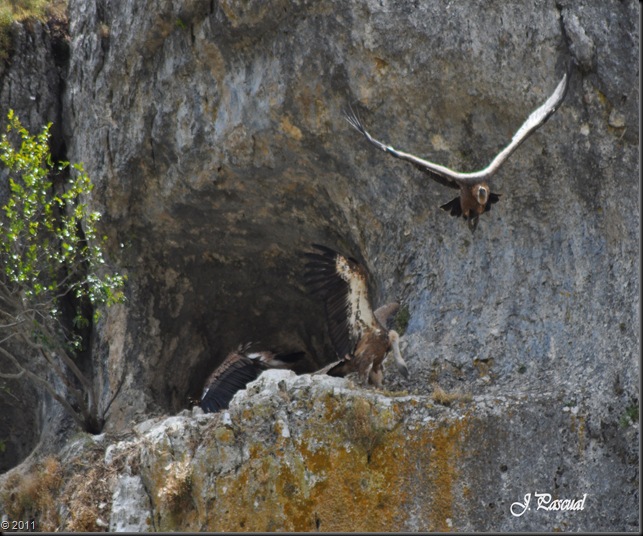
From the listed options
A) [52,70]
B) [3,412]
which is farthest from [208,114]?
[3,412]

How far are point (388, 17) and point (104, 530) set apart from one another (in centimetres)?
681

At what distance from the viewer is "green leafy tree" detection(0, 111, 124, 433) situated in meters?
14.9

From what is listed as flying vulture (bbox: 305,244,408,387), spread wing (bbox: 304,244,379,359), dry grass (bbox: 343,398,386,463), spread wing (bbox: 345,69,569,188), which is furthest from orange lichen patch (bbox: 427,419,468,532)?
spread wing (bbox: 345,69,569,188)

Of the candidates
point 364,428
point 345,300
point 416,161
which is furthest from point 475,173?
point 364,428

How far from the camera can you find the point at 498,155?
1312cm

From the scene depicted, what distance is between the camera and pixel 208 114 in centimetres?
1541

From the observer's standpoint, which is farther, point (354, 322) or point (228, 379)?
point (228, 379)

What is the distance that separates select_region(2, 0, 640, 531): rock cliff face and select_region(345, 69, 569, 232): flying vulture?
47 cm

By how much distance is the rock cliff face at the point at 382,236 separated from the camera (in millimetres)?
12461

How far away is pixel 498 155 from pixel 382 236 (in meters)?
2.53

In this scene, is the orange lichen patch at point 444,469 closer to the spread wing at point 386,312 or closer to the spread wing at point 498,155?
the spread wing at point 386,312

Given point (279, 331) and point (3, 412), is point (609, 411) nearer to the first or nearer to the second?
point (279, 331)

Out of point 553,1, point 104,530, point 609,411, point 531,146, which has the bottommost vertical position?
point 104,530

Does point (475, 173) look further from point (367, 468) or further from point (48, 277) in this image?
point (48, 277)
